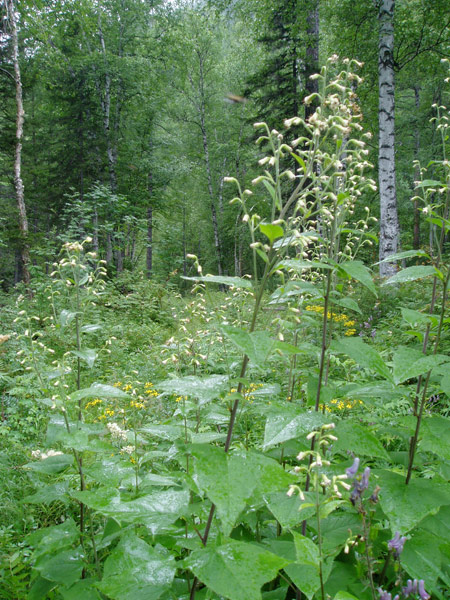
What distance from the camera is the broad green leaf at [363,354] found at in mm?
1154

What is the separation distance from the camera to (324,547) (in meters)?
1.14

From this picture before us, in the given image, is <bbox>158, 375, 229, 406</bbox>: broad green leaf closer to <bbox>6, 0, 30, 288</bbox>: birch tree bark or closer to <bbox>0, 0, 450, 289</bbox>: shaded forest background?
<bbox>0, 0, 450, 289</bbox>: shaded forest background

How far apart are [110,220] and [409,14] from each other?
10.9 metres

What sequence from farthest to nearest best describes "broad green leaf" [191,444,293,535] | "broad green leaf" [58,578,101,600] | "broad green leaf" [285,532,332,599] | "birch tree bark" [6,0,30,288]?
"birch tree bark" [6,0,30,288], "broad green leaf" [58,578,101,600], "broad green leaf" [285,532,332,599], "broad green leaf" [191,444,293,535]

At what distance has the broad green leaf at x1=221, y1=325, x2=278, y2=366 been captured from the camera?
87 centimetres

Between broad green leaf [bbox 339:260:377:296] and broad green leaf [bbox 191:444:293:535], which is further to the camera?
broad green leaf [bbox 339:260:377:296]

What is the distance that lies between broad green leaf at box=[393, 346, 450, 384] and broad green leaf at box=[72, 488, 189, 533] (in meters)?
0.78

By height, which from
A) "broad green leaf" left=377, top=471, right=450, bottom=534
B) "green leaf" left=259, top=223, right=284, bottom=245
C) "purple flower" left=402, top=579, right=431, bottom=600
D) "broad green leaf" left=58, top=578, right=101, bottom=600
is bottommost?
"broad green leaf" left=58, top=578, right=101, bottom=600

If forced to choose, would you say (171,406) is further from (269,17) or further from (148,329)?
(269,17)

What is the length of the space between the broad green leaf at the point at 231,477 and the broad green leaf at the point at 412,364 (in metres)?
0.47

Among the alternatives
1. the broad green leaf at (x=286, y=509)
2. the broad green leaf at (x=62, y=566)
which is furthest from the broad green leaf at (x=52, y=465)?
the broad green leaf at (x=286, y=509)

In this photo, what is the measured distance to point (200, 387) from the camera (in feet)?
3.64

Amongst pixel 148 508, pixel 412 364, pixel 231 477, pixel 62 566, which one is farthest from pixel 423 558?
pixel 62 566

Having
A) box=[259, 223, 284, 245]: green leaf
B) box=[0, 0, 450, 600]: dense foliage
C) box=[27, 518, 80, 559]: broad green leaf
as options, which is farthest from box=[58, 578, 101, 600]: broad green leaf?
box=[259, 223, 284, 245]: green leaf
